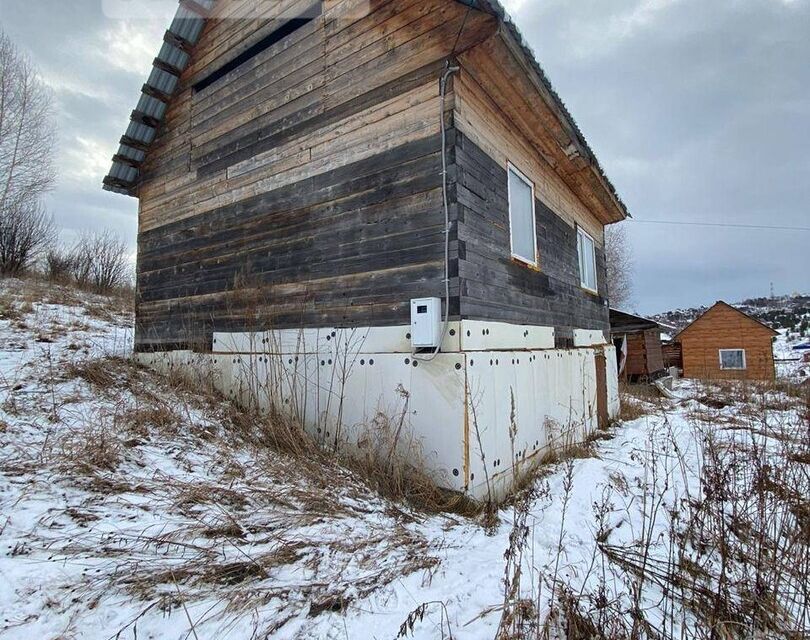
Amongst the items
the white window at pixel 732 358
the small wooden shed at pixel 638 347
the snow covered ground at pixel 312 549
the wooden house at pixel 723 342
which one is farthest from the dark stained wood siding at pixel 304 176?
the white window at pixel 732 358

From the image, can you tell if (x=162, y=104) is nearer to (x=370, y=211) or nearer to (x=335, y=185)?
(x=335, y=185)

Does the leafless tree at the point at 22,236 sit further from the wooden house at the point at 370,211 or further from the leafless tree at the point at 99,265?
the wooden house at the point at 370,211

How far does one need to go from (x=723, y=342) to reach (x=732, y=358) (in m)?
0.91

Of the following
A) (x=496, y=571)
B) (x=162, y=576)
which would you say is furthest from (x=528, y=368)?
(x=162, y=576)

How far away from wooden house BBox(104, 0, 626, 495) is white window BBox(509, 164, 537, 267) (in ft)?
0.11

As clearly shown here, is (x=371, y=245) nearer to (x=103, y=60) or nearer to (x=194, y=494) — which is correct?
(x=194, y=494)

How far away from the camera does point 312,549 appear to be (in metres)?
2.61

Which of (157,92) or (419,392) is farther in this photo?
(157,92)

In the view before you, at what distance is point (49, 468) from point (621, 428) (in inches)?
342

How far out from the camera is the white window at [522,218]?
222 inches

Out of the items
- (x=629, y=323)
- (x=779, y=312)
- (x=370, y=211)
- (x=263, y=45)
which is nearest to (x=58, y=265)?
(x=263, y=45)

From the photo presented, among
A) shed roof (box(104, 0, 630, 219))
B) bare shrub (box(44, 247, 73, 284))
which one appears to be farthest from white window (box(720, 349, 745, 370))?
bare shrub (box(44, 247, 73, 284))

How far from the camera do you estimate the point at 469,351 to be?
413 centimetres

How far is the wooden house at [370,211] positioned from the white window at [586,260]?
94 cm
